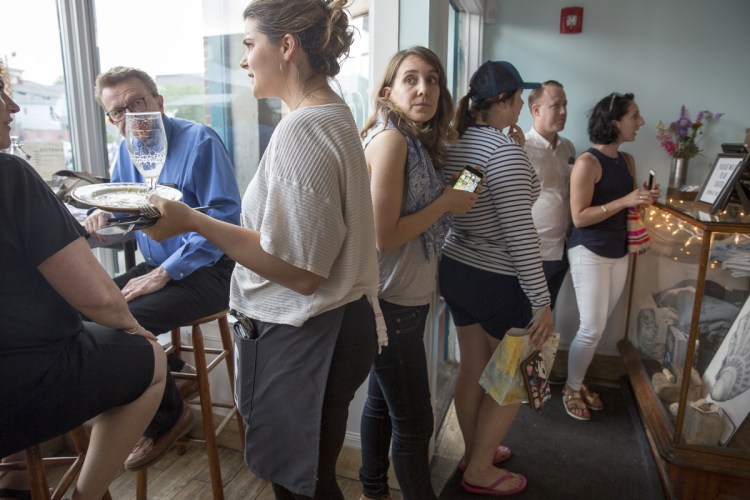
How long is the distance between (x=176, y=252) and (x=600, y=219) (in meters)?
1.88

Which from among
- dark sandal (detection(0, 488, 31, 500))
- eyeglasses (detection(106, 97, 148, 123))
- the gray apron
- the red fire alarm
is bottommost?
dark sandal (detection(0, 488, 31, 500))

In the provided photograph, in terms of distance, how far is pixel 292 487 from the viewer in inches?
41.8

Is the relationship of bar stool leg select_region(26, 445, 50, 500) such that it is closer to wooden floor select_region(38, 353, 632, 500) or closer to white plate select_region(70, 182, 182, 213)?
white plate select_region(70, 182, 182, 213)

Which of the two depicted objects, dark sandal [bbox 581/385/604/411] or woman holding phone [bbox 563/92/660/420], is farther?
dark sandal [bbox 581/385/604/411]

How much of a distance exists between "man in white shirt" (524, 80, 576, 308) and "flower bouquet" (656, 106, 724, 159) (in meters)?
0.81

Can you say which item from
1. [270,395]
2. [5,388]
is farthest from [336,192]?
[5,388]

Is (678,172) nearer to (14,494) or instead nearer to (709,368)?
(709,368)

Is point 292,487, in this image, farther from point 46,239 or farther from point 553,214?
point 553,214

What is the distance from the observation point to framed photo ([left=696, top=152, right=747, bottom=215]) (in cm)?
191

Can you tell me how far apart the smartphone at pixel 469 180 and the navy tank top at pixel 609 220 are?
132cm

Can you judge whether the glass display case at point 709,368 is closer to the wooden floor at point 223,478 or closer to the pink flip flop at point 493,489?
the pink flip flop at point 493,489

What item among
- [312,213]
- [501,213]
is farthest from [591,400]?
[312,213]

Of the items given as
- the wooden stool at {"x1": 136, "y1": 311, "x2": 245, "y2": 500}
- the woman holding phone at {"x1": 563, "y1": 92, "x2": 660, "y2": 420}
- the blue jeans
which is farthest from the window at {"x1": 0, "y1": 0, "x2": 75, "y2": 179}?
the woman holding phone at {"x1": 563, "y1": 92, "x2": 660, "y2": 420}

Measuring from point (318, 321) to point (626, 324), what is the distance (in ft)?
8.64
